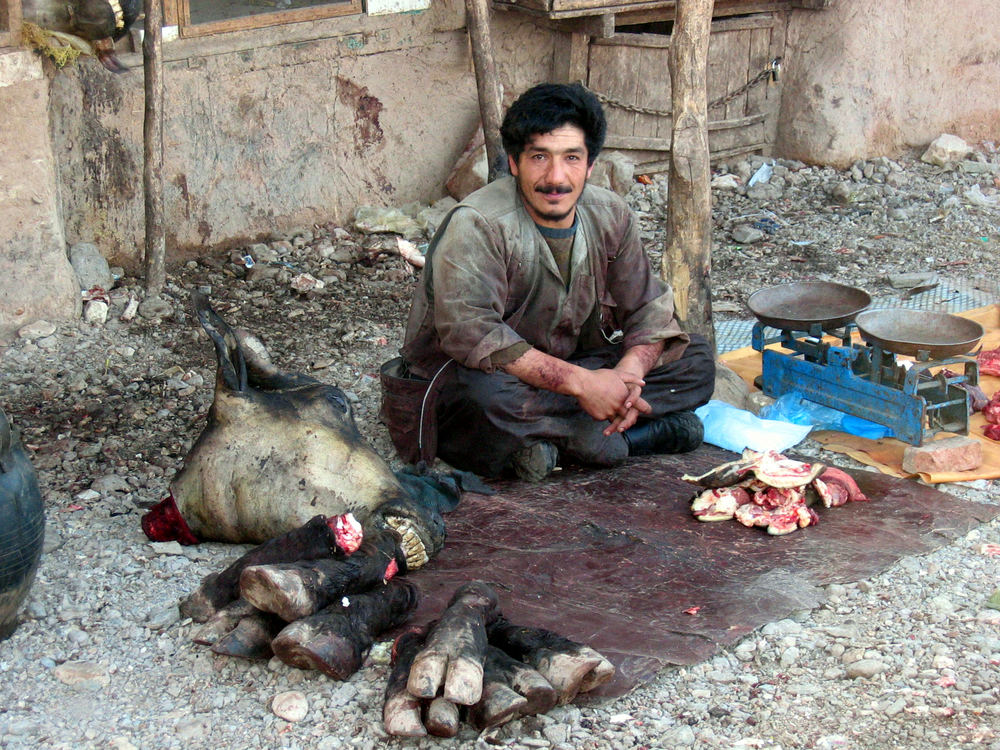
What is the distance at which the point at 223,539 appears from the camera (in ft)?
12.1

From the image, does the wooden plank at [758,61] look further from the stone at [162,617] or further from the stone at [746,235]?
the stone at [162,617]

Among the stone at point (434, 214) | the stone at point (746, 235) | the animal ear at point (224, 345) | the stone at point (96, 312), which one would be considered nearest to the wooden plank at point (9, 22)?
the stone at point (96, 312)

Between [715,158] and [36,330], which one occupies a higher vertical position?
[715,158]

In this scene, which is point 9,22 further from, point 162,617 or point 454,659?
point 454,659

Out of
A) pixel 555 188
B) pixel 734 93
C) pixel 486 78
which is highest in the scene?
pixel 734 93

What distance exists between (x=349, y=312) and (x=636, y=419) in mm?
2229

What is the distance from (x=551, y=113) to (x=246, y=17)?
327cm

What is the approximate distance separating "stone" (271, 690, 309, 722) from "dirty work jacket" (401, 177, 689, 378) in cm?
150

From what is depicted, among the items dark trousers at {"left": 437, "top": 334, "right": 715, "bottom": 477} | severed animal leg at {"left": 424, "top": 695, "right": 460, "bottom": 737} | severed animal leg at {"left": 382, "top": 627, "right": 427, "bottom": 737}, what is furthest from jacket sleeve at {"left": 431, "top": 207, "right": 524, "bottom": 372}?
severed animal leg at {"left": 424, "top": 695, "right": 460, "bottom": 737}

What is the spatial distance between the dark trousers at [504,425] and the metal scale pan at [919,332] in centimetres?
97

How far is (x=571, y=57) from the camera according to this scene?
7.81m

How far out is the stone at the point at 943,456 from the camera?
13.8 ft

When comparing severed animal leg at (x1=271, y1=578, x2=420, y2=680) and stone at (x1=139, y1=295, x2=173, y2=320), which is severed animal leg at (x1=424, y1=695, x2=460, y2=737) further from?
stone at (x1=139, y1=295, x2=173, y2=320)

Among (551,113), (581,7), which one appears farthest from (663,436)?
(581,7)
